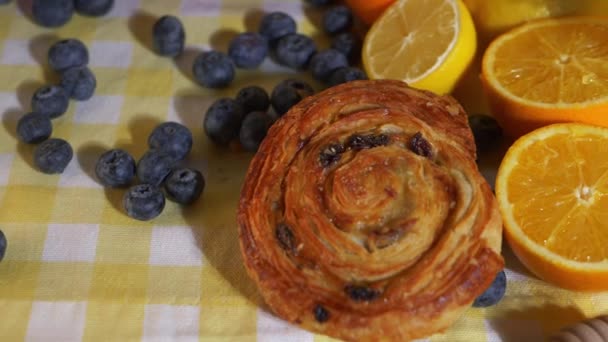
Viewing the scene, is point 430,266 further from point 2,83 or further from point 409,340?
point 2,83

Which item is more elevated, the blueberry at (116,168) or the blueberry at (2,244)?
the blueberry at (116,168)

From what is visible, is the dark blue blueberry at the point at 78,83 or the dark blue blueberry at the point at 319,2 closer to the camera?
the dark blue blueberry at the point at 78,83

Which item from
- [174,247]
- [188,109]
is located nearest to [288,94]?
[188,109]

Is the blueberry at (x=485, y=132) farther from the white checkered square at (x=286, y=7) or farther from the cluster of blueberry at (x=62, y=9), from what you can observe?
the cluster of blueberry at (x=62, y=9)

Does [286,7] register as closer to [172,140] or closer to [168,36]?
[168,36]

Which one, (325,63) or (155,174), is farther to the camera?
Answer: (325,63)

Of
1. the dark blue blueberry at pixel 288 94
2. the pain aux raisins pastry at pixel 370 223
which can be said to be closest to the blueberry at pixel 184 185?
the pain aux raisins pastry at pixel 370 223
